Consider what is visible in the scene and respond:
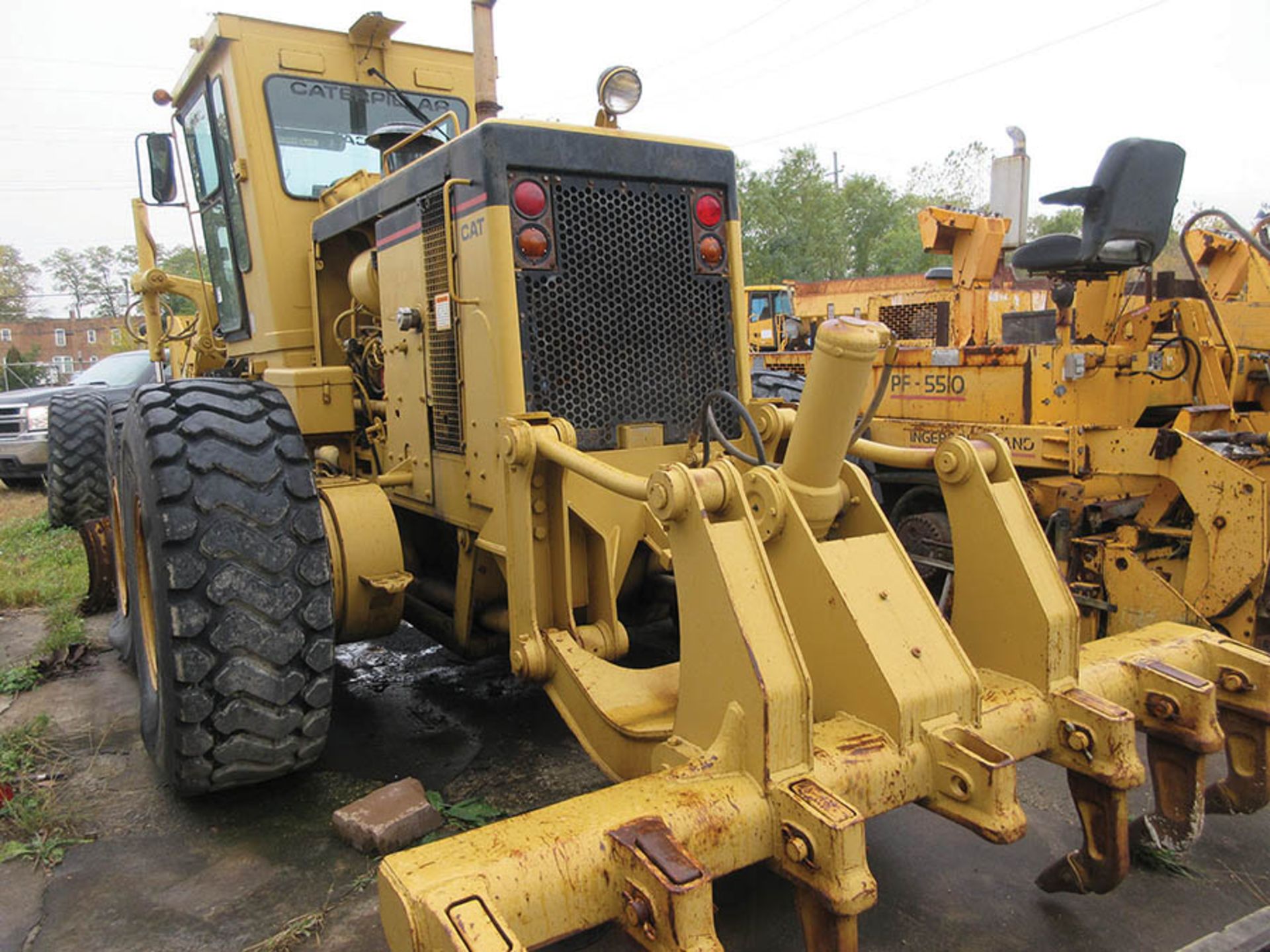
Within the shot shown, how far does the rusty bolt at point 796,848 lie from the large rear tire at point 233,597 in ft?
5.59

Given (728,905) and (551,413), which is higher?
(551,413)

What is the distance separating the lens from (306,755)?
3018 millimetres

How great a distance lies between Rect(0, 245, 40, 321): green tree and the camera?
57.5 m

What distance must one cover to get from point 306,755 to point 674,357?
6.20 ft

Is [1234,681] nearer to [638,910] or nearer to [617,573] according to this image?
[617,573]

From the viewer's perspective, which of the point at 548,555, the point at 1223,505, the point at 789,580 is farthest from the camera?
the point at 1223,505

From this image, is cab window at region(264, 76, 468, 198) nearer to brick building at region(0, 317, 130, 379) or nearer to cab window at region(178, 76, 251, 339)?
cab window at region(178, 76, 251, 339)

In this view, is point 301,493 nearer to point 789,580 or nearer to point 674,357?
point 674,357

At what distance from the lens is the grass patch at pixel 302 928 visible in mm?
2502

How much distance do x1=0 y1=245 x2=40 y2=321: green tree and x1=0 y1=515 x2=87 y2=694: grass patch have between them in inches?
2361

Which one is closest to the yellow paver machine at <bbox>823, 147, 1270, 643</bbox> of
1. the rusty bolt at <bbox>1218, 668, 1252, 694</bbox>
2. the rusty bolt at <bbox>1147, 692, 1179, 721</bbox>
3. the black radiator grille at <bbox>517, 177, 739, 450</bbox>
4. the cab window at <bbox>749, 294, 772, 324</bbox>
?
the black radiator grille at <bbox>517, 177, 739, 450</bbox>

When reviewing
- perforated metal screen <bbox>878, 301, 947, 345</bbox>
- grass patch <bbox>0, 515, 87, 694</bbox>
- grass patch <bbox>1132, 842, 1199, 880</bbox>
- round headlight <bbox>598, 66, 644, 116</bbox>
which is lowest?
grass patch <bbox>1132, 842, 1199, 880</bbox>

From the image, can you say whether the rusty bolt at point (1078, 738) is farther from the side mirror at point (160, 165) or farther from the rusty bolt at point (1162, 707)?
the side mirror at point (160, 165)

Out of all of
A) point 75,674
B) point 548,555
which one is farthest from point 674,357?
point 75,674
